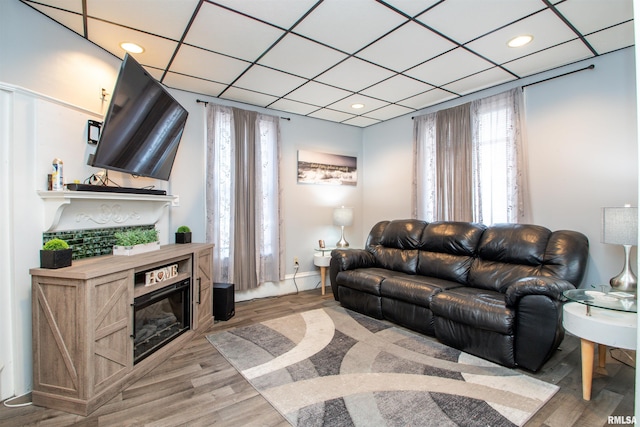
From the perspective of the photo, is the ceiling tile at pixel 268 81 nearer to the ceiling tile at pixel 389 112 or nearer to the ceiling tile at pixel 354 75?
the ceiling tile at pixel 354 75

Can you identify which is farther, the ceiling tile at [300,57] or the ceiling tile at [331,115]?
the ceiling tile at [331,115]

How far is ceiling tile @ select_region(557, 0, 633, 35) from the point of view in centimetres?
207

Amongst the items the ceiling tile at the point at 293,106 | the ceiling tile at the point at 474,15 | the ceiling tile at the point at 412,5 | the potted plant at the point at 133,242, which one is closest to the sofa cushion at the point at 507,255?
the ceiling tile at the point at 474,15

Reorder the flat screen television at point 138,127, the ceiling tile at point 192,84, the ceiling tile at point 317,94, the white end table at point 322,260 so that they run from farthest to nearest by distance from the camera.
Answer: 1. the white end table at point 322,260
2. the ceiling tile at point 317,94
3. the ceiling tile at point 192,84
4. the flat screen television at point 138,127

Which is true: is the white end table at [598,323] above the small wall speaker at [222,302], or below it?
above

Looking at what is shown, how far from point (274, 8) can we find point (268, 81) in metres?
1.27

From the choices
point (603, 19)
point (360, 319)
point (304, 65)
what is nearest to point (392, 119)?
point (304, 65)

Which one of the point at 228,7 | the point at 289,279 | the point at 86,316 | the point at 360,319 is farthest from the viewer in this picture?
the point at 289,279

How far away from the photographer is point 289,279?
450cm

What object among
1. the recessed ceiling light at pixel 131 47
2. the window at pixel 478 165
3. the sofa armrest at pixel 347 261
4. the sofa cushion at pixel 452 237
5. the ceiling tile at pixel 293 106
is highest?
the ceiling tile at pixel 293 106

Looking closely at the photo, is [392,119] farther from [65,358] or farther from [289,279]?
[65,358]

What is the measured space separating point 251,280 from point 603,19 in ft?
13.8

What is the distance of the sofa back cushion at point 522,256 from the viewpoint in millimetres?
2621

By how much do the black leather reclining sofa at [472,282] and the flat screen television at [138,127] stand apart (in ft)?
7.57
